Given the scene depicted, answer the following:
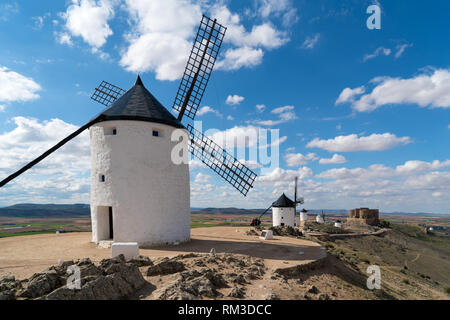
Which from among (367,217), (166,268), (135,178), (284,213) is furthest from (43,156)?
(367,217)

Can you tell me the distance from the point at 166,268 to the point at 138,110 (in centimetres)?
907

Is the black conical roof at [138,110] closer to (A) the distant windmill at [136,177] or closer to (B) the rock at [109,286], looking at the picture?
(A) the distant windmill at [136,177]

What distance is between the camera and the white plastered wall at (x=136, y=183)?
42.2 feet

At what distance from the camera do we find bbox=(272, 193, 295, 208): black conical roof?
33713 millimetres

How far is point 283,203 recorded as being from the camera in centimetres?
3403

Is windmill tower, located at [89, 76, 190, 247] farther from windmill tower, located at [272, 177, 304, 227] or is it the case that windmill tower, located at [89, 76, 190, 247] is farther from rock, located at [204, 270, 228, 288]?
windmill tower, located at [272, 177, 304, 227]

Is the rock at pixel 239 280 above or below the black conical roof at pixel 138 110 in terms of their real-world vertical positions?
below

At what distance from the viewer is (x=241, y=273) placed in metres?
8.12

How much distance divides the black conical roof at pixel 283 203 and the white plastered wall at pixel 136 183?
22225 mm

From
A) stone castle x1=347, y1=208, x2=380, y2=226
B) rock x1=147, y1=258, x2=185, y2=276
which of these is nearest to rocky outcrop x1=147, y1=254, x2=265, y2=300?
rock x1=147, y1=258, x2=185, y2=276

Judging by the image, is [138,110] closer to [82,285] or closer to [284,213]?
[82,285]

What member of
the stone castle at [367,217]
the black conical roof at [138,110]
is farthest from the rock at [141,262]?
the stone castle at [367,217]
